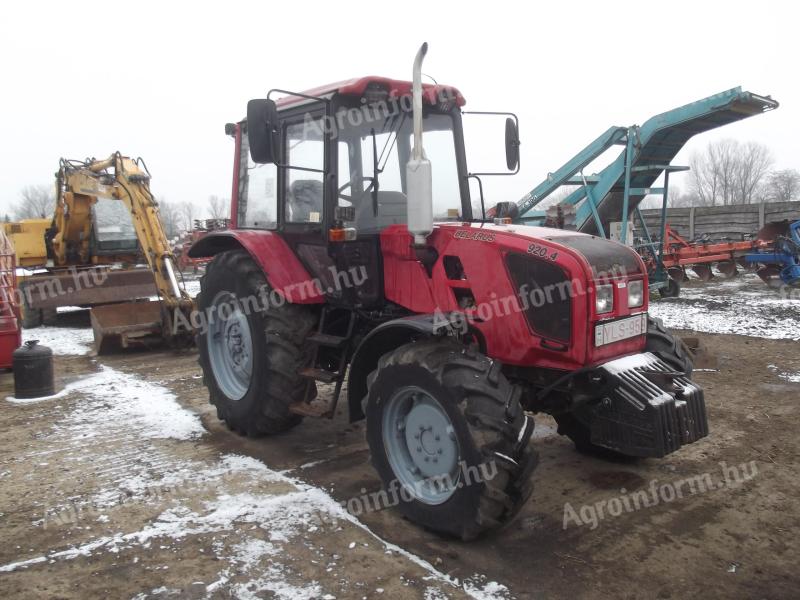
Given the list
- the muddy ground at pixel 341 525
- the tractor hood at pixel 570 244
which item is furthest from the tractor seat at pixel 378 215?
the muddy ground at pixel 341 525

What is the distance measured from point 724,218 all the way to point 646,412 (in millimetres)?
18350

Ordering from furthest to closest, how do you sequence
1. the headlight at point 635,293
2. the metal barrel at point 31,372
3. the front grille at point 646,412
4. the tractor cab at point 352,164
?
1. the metal barrel at point 31,372
2. the tractor cab at point 352,164
3. the headlight at point 635,293
4. the front grille at point 646,412

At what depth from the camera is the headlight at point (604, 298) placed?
3.45 metres

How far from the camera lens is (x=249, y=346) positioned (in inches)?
206

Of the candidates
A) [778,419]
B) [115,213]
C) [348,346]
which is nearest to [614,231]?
[778,419]

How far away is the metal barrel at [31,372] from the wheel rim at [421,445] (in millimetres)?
4710

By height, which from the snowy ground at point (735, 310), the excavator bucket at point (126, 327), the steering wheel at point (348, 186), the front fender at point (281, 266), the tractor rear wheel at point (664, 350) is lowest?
the snowy ground at point (735, 310)

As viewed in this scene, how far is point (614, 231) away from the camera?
38.2 feet

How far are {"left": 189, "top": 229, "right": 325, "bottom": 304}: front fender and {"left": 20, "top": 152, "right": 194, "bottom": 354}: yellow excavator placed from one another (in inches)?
174

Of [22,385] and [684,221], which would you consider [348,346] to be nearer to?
[22,385]

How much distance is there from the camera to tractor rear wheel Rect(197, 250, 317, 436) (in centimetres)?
479

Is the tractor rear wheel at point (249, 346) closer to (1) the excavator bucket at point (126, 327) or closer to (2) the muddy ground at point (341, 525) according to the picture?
(2) the muddy ground at point (341, 525)

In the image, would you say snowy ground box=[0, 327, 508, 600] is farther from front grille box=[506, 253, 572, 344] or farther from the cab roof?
the cab roof

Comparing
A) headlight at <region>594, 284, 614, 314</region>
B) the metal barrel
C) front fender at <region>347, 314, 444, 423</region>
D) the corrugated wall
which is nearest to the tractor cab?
front fender at <region>347, 314, 444, 423</region>
